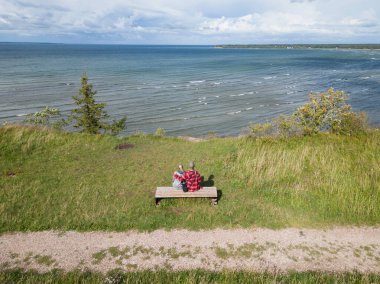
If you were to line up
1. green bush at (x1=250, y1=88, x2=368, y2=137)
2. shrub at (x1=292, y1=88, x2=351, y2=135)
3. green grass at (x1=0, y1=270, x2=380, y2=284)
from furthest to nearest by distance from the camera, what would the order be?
1. shrub at (x1=292, y1=88, x2=351, y2=135)
2. green bush at (x1=250, y1=88, x2=368, y2=137)
3. green grass at (x1=0, y1=270, x2=380, y2=284)

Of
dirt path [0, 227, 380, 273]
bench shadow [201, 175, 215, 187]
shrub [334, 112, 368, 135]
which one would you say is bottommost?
dirt path [0, 227, 380, 273]

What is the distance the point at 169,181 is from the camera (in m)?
13.4

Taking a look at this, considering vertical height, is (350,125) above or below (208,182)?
above

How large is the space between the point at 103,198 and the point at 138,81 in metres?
58.3

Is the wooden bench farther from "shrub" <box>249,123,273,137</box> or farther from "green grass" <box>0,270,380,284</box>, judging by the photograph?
"shrub" <box>249,123,273,137</box>

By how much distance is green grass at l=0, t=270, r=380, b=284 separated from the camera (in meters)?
7.15

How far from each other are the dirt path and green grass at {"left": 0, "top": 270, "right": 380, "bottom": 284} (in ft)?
1.13

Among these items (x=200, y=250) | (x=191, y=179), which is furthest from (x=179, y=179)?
(x=200, y=250)

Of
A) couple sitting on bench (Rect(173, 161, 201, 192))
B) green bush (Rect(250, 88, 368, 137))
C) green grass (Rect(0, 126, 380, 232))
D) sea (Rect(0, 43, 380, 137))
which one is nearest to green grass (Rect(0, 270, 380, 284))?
green grass (Rect(0, 126, 380, 232))

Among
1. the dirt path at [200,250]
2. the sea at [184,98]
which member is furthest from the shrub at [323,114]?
the sea at [184,98]

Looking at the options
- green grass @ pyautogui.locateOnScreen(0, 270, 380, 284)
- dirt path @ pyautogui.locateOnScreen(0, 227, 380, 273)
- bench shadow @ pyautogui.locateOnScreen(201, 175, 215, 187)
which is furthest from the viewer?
bench shadow @ pyautogui.locateOnScreen(201, 175, 215, 187)

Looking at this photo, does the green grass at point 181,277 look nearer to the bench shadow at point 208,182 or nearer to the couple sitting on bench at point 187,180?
the couple sitting on bench at point 187,180

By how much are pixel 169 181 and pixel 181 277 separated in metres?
6.28

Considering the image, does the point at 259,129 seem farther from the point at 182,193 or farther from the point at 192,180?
the point at 182,193
